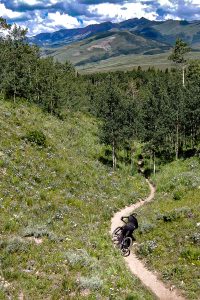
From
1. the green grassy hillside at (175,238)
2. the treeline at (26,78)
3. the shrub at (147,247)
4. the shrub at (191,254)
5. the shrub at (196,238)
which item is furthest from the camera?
the treeline at (26,78)

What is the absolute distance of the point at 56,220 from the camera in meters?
26.7

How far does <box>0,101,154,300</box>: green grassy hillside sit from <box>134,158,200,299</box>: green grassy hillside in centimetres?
236

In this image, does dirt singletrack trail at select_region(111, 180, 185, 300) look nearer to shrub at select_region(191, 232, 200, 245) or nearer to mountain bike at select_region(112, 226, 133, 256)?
mountain bike at select_region(112, 226, 133, 256)

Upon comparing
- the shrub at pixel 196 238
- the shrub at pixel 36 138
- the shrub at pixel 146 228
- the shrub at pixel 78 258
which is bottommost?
the shrub at pixel 146 228

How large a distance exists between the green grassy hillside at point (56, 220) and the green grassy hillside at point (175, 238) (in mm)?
2360

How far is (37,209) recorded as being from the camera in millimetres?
26750

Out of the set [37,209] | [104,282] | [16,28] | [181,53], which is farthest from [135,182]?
[181,53]

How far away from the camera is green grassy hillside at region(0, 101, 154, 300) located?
16859mm

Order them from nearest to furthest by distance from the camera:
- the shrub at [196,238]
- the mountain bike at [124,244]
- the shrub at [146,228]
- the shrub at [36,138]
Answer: the shrub at [196,238], the mountain bike at [124,244], the shrub at [146,228], the shrub at [36,138]

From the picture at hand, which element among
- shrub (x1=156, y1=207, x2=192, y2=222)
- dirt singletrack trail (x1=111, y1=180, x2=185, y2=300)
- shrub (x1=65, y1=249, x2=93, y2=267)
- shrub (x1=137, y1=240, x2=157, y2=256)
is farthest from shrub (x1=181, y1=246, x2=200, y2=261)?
shrub (x1=65, y1=249, x2=93, y2=267)

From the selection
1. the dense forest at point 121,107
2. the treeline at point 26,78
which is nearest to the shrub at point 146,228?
the dense forest at point 121,107

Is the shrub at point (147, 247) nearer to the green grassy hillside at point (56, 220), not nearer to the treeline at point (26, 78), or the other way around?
the green grassy hillside at point (56, 220)

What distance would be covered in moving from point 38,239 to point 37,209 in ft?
18.1

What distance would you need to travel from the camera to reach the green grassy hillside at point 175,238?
68.3ft
